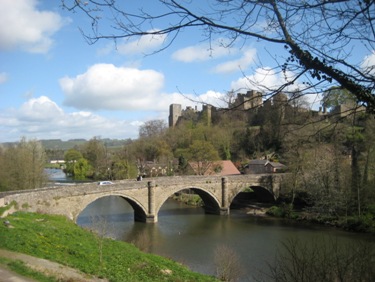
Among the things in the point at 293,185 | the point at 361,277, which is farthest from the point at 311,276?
the point at 293,185

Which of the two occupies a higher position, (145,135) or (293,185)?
(145,135)

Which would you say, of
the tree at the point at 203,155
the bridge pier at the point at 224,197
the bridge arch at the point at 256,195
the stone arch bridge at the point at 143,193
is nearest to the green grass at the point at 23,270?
the stone arch bridge at the point at 143,193

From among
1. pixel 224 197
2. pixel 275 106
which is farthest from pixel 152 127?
pixel 275 106

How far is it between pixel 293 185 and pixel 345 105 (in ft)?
101

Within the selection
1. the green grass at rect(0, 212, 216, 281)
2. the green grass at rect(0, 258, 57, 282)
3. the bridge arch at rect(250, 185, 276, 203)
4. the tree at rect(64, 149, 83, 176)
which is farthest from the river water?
the tree at rect(64, 149, 83, 176)

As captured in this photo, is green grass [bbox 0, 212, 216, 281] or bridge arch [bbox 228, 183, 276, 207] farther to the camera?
bridge arch [bbox 228, 183, 276, 207]

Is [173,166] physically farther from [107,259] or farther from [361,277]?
[361,277]

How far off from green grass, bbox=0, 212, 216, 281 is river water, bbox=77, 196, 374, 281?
213cm

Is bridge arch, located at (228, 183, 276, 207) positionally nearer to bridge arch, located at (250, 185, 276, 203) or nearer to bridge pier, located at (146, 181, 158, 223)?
bridge arch, located at (250, 185, 276, 203)

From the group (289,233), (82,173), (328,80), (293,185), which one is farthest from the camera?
(82,173)

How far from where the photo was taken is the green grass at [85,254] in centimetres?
1154

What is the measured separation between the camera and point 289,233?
26.4 metres

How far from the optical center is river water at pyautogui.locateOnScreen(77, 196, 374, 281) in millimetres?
20594

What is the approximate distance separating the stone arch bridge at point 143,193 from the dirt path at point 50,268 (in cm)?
866
